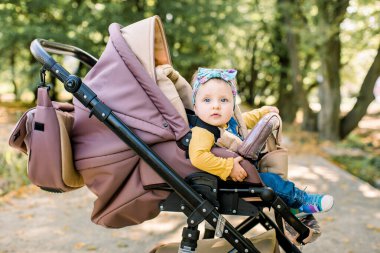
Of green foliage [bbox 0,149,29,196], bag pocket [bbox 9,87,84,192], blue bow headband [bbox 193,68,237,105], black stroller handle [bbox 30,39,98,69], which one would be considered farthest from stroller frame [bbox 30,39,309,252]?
green foliage [bbox 0,149,29,196]

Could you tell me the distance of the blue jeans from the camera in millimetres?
2557

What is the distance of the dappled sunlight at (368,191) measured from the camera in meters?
5.61

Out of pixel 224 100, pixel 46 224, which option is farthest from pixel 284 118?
pixel 224 100

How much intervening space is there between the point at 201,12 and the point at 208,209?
9.70 m

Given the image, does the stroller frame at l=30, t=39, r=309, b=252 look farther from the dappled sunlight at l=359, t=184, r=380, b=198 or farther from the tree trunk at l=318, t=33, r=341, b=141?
the tree trunk at l=318, t=33, r=341, b=141

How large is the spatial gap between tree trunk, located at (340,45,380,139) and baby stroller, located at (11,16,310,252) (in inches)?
298

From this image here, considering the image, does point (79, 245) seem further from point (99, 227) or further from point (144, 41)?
point (144, 41)

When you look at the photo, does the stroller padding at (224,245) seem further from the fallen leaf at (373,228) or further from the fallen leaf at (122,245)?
the fallen leaf at (373,228)

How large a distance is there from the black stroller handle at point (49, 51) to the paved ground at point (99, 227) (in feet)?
5.16

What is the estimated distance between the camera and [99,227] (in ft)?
14.4

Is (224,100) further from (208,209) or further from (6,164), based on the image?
(6,164)

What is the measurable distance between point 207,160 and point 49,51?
45.2 inches

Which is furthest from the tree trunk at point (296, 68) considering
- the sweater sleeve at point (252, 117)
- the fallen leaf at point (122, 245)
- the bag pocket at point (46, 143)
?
the bag pocket at point (46, 143)

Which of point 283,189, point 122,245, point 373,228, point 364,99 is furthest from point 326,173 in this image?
point 283,189
